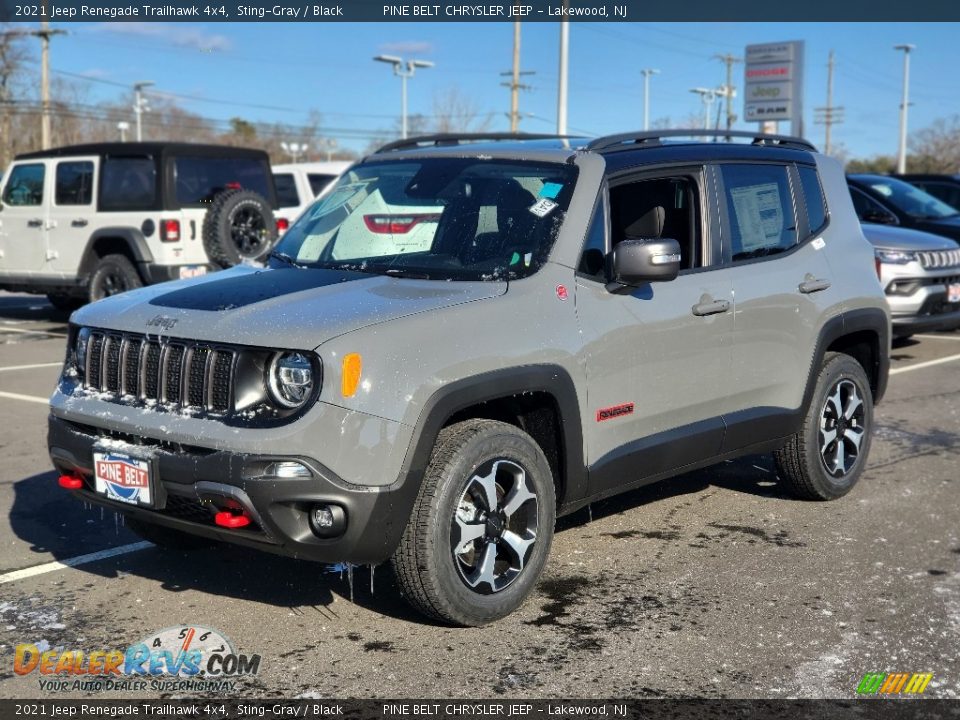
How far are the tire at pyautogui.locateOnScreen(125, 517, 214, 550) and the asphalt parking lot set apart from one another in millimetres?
66

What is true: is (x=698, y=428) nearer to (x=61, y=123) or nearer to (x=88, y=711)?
(x=88, y=711)

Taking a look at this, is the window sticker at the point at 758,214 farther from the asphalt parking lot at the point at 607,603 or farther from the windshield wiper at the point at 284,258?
the windshield wiper at the point at 284,258

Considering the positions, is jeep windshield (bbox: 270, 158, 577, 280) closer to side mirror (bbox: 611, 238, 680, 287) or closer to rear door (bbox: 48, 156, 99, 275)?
side mirror (bbox: 611, 238, 680, 287)

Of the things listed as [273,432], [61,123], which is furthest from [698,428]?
[61,123]

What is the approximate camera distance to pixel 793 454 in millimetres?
5965

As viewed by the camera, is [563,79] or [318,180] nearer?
[318,180]

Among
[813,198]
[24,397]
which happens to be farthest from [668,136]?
[24,397]

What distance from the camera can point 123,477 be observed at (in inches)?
165

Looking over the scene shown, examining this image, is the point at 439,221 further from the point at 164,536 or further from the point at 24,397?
the point at 24,397

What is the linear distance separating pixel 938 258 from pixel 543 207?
8.07 m

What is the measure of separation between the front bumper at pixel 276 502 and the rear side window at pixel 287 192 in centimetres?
1166

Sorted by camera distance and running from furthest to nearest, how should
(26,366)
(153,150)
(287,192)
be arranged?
(287,192), (153,150), (26,366)

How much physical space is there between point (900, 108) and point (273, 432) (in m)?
55.6

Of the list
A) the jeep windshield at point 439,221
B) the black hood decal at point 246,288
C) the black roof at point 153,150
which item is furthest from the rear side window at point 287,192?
the black hood decal at point 246,288
